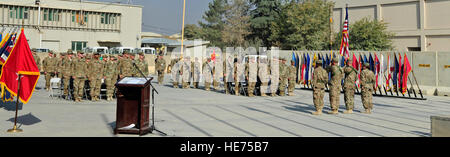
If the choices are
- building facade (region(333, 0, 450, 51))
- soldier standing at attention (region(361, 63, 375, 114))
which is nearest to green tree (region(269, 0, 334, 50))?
building facade (region(333, 0, 450, 51))

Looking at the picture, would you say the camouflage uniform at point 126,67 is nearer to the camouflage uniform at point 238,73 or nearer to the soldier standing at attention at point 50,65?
the camouflage uniform at point 238,73

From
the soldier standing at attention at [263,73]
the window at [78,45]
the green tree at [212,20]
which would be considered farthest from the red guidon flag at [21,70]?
the green tree at [212,20]

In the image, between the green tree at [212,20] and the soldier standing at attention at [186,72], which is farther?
the green tree at [212,20]

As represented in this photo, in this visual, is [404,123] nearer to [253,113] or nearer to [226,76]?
[253,113]

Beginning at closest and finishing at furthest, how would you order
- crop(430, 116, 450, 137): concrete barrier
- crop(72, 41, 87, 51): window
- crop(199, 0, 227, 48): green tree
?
crop(430, 116, 450, 137): concrete barrier, crop(72, 41, 87, 51): window, crop(199, 0, 227, 48): green tree

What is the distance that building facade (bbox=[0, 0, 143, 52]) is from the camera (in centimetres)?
4919

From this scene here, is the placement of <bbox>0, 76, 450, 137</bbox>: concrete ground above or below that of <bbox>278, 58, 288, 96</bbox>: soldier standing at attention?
below

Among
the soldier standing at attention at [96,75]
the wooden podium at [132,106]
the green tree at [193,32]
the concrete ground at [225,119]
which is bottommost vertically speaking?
the concrete ground at [225,119]

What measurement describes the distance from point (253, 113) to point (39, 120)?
6.04 metres

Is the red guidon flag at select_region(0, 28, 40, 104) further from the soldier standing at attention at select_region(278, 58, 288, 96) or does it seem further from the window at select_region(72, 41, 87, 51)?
the window at select_region(72, 41, 87, 51)

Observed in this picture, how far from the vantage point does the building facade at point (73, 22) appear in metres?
49.2

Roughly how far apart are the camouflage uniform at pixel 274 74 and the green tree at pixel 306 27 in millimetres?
27310

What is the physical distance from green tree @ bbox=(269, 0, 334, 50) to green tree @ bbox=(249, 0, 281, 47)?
659cm
